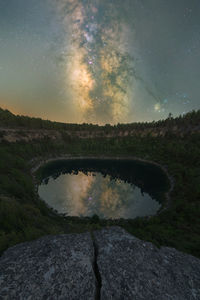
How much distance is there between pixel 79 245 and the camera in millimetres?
5164

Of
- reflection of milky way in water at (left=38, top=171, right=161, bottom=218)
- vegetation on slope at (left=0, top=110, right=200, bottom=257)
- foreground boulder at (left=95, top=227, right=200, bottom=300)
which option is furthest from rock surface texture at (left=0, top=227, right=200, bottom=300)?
reflection of milky way in water at (left=38, top=171, right=161, bottom=218)

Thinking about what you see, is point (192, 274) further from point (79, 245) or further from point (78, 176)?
point (78, 176)

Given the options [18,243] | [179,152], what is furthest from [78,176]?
[179,152]

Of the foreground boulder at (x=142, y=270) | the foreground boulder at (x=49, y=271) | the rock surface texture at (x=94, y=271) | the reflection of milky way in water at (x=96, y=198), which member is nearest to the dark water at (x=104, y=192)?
the reflection of milky way in water at (x=96, y=198)

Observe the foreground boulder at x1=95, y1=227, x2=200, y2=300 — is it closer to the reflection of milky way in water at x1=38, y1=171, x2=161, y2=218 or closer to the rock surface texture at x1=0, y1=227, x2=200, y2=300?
the rock surface texture at x1=0, y1=227, x2=200, y2=300

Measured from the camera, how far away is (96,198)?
2958cm

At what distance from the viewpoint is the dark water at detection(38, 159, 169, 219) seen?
25.2 metres

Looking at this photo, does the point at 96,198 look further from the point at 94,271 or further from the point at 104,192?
the point at 94,271

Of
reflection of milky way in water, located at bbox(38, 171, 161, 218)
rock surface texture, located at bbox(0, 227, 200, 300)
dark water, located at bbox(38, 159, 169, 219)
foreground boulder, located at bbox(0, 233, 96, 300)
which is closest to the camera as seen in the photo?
foreground boulder, located at bbox(0, 233, 96, 300)

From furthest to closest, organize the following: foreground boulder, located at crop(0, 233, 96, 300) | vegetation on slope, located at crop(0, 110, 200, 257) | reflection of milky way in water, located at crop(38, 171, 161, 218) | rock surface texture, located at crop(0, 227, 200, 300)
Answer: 1. reflection of milky way in water, located at crop(38, 171, 161, 218)
2. vegetation on slope, located at crop(0, 110, 200, 257)
3. rock surface texture, located at crop(0, 227, 200, 300)
4. foreground boulder, located at crop(0, 233, 96, 300)

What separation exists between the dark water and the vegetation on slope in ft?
12.6

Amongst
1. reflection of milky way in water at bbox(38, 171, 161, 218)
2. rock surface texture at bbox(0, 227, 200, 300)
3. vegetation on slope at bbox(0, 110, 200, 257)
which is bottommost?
reflection of milky way in water at bbox(38, 171, 161, 218)

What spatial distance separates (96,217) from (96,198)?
9267 millimetres

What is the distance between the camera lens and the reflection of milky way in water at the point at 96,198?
81.4 ft
